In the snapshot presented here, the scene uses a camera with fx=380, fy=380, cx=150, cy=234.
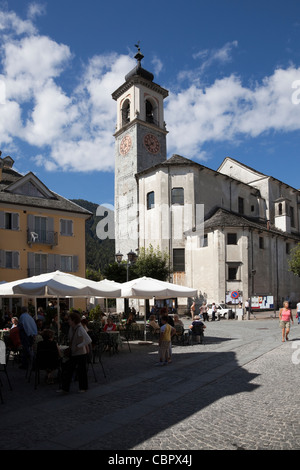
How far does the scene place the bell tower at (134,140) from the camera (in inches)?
1833

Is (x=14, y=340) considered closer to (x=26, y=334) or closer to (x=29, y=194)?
(x=26, y=334)

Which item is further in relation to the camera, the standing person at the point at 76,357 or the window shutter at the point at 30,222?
the window shutter at the point at 30,222

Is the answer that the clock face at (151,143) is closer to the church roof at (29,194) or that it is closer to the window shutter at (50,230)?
the church roof at (29,194)

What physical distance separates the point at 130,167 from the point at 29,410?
4240cm

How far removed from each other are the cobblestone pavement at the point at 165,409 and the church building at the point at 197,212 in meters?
23.3

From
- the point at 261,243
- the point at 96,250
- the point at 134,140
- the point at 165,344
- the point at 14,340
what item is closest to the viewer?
the point at 165,344

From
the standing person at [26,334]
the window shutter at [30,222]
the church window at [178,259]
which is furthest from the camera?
the church window at [178,259]

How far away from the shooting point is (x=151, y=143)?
49.0 meters

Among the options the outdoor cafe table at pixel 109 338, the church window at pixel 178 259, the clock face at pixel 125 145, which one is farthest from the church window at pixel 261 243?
the outdoor cafe table at pixel 109 338

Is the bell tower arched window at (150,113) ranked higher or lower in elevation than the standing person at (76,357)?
higher

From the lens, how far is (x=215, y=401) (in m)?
6.93

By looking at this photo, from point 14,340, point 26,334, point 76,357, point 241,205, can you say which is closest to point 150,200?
point 241,205

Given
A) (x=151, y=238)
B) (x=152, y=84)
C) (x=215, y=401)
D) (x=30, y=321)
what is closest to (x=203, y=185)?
(x=151, y=238)

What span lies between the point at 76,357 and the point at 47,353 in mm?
1046
